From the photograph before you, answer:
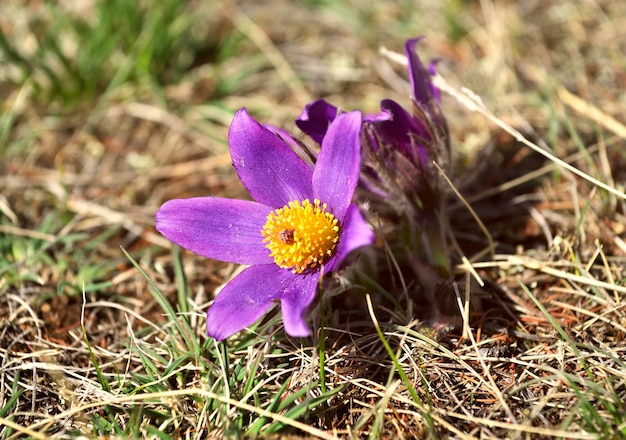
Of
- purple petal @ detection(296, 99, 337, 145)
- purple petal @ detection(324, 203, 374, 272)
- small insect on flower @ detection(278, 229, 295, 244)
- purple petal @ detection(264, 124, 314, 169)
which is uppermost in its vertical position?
purple petal @ detection(296, 99, 337, 145)

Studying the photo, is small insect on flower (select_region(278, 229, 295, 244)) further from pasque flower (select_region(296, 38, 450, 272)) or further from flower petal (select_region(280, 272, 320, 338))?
pasque flower (select_region(296, 38, 450, 272))

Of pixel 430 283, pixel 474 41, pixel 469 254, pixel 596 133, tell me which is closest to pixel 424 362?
pixel 430 283

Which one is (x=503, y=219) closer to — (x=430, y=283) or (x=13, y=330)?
(x=430, y=283)

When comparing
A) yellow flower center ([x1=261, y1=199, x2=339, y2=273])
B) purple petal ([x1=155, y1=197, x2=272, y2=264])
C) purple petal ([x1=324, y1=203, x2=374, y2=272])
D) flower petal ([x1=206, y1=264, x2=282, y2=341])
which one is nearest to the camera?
purple petal ([x1=324, y1=203, x2=374, y2=272])

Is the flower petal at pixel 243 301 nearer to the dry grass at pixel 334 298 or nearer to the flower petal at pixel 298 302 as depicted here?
the flower petal at pixel 298 302

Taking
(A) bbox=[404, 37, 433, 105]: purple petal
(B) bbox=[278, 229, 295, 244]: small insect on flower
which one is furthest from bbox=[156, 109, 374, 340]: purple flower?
(A) bbox=[404, 37, 433, 105]: purple petal

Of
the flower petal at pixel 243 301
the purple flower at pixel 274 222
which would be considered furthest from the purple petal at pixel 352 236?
the flower petal at pixel 243 301

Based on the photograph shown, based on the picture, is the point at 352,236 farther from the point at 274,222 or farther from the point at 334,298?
the point at 334,298

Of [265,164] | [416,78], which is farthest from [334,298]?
[416,78]
